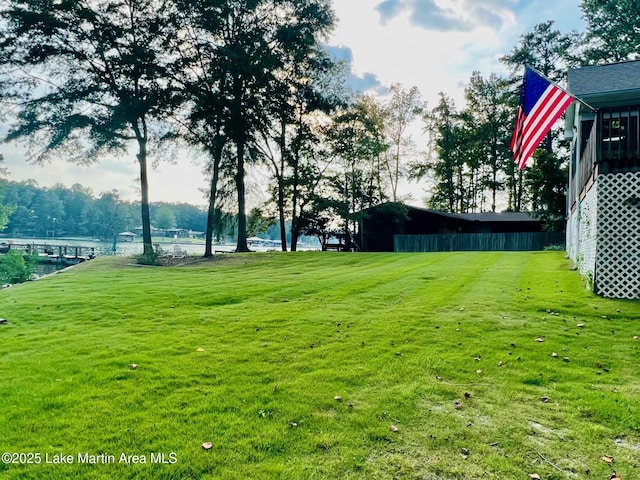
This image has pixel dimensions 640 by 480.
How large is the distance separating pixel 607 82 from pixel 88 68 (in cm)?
2368

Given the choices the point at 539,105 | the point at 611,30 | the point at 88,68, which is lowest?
the point at 539,105

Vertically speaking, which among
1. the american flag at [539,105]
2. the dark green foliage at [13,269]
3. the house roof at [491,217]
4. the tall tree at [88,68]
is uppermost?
the tall tree at [88,68]

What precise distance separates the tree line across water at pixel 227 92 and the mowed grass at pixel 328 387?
14.4 metres

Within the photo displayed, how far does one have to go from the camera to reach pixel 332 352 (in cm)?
509

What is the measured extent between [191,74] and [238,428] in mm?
22722

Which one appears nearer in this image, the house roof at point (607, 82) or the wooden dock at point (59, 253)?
the house roof at point (607, 82)

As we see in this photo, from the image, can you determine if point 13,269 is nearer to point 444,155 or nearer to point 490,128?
point 444,155

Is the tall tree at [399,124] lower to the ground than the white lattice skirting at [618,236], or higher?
higher

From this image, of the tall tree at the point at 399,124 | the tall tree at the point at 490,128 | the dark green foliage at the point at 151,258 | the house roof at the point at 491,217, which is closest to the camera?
the dark green foliage at the point at 151,258

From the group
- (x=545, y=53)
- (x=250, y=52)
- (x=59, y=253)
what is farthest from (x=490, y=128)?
(x=59, y=253)

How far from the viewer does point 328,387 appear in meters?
4.03

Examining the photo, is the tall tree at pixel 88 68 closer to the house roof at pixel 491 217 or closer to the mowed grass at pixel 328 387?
the mowed grass at pixel 328 387

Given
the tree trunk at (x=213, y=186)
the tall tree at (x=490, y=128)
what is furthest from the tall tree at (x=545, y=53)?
the tree trunk at (x=213, y=186)

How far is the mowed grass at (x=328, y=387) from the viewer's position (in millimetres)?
2816
